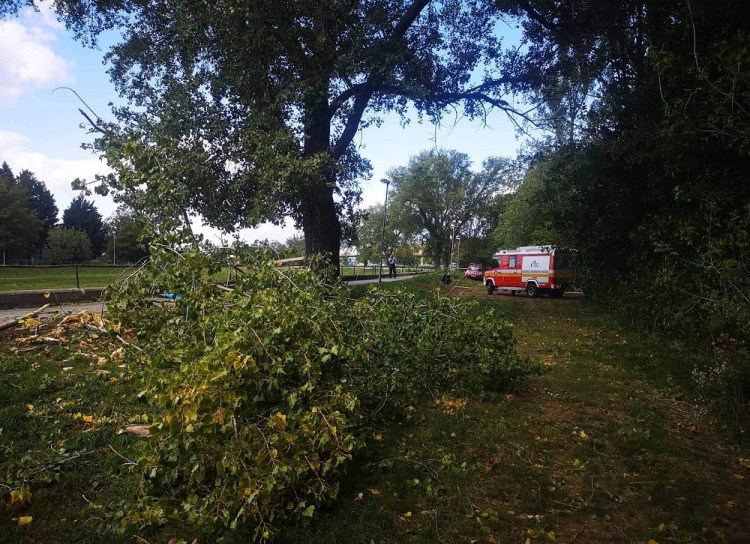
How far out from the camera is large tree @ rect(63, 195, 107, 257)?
167ft

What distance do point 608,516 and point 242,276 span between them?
3605mm

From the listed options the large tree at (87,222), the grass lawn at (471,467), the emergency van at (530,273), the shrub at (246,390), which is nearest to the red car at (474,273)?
the emergency van at (530,273)

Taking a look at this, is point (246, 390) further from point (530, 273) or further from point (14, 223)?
point (14, 223)

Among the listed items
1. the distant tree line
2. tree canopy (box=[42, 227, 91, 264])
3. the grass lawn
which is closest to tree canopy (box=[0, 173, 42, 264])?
the distant tree line

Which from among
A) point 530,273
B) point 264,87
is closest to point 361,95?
point 264,87

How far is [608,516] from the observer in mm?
3195

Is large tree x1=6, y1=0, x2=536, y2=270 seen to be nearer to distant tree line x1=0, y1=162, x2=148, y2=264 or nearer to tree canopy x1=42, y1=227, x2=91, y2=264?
distant tree line x1=0, y1=162, x2=148, y2=264

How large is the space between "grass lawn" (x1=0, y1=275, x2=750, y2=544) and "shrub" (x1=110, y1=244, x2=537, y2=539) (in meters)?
0.23

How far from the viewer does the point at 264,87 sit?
9.41m

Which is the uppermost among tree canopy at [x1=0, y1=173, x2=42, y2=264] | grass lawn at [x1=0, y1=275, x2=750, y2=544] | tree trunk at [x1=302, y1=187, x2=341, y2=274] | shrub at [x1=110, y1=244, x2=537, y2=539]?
tree canopy at [x1=0, y1=173, x2=42, y2=264]

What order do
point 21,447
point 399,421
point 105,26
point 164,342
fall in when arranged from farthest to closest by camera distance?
point 105,26 < point 399,421 < point 164,342 < point 21,447

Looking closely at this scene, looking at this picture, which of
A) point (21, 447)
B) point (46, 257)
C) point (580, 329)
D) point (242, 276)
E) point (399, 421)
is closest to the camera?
point (21, 447)

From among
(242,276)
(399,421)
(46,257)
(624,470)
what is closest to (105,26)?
(242,276)

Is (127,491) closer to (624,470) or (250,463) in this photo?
(250,463)
